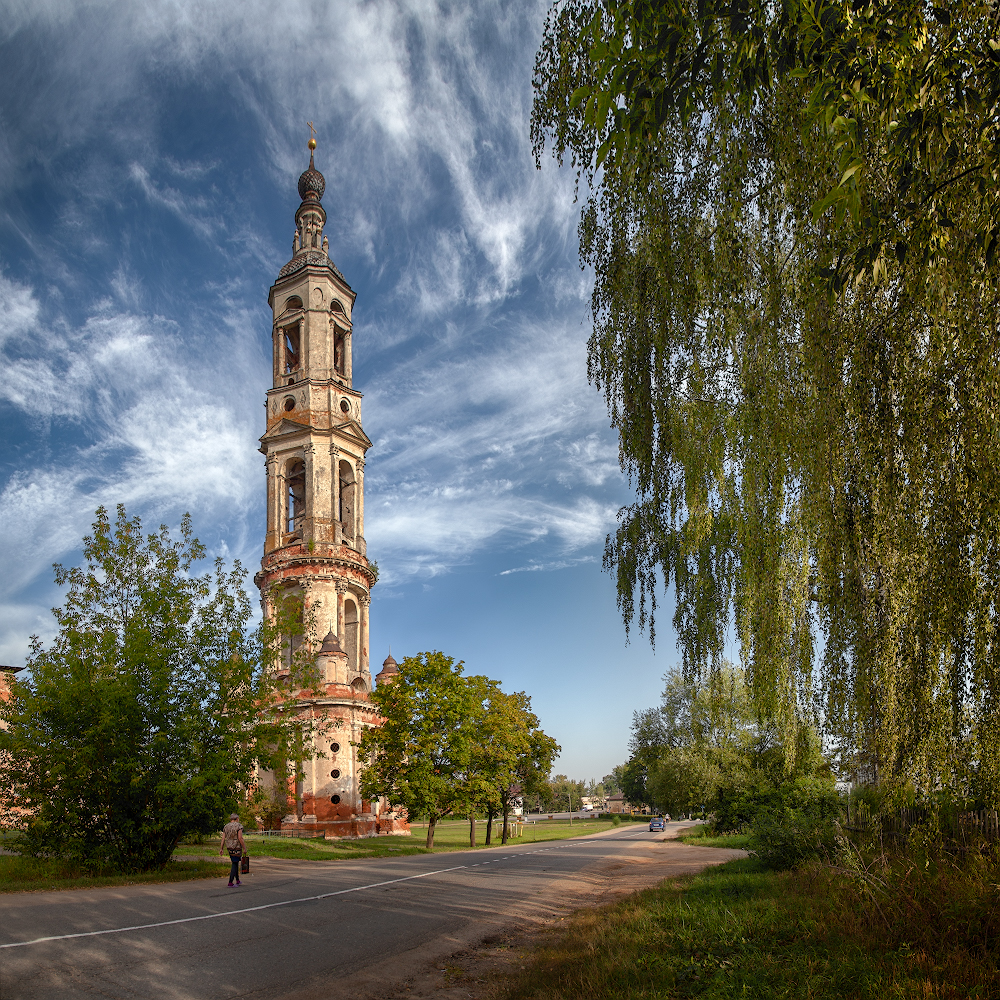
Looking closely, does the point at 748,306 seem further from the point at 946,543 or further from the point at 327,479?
the point at 327,479

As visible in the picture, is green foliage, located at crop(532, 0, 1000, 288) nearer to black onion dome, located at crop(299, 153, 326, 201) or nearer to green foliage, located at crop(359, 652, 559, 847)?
green foliage, located at crop(359, 652, 559, 847)

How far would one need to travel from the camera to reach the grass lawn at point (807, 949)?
19.9ft

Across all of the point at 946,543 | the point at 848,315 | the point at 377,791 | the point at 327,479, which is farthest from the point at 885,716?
the point at 327,479

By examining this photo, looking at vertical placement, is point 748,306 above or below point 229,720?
above

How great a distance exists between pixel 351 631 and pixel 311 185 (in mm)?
35541

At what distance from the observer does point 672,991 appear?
676 centimetres

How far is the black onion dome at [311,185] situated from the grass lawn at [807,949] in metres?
58.5

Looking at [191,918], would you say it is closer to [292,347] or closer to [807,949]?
[807,949]

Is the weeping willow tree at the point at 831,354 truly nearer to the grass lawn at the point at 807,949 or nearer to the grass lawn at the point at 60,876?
the grass lawn at the point at 807,949

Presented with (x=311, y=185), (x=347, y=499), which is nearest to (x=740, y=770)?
(x=347, y=499)

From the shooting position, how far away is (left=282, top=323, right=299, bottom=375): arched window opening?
53.0 m

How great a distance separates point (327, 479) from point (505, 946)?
41268 millimetres

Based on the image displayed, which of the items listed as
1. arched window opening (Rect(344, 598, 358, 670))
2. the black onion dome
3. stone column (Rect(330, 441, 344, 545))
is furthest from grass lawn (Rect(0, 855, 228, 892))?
the black onion dome

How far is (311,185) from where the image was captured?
57656mm
